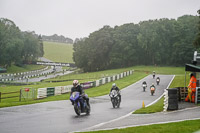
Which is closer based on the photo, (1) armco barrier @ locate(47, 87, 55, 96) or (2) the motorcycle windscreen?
(2) the motorcycle windscreen

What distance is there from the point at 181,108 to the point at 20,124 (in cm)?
914

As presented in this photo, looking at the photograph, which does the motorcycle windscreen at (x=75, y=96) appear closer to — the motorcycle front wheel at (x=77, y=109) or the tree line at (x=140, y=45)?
the motorcycle front wheel at (x=77, y=109)

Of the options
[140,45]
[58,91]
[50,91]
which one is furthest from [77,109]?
[140,45]

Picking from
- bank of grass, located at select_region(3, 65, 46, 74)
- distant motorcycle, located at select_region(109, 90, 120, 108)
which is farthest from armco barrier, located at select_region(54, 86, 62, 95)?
bank of grass, located at select_region(3, 65, 46, 74)

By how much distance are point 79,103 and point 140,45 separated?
8941 cm

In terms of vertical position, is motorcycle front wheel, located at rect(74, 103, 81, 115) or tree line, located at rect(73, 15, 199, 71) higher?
tree line, located at rect(73, 15, 199, 71)

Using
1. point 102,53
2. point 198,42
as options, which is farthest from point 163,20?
point 198,42

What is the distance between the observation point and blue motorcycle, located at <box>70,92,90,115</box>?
15.4 metres

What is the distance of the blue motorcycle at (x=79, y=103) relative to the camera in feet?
50.5

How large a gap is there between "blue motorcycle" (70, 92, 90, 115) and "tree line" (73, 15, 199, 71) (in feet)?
275

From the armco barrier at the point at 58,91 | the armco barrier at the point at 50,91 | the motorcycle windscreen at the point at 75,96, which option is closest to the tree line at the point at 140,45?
the armco barrier at the point at 58,91

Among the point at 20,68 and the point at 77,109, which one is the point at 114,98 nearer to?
the point at 77,109

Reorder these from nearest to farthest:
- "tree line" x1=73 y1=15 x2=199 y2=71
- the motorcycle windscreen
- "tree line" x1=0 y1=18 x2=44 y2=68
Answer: the motorcycle windscreen < "tree line" x1=73 y1=15 x2=199 y2=71 < "tree line" x1=0 y1=18 x2=44 y2=68

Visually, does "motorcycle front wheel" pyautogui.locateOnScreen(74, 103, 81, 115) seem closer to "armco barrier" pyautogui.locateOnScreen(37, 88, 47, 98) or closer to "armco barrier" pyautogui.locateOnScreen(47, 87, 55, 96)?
"armco barrier" pyautogui.locateOnScreen(37, 88, 47, 98)
